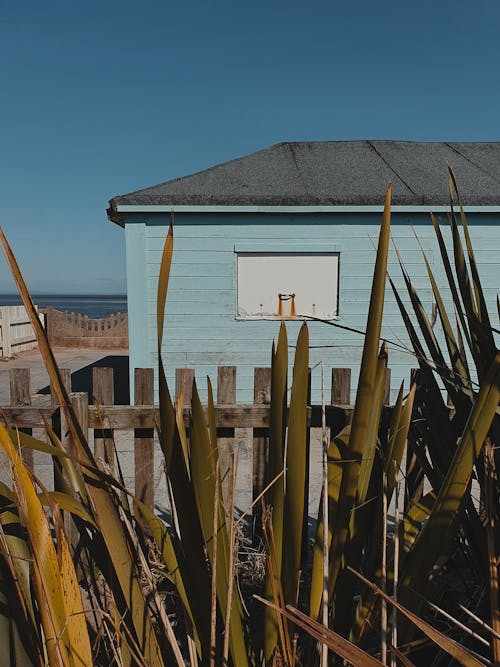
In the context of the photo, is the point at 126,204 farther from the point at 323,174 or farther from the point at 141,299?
the point at 323,174

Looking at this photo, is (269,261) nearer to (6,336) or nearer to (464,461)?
(464,461)

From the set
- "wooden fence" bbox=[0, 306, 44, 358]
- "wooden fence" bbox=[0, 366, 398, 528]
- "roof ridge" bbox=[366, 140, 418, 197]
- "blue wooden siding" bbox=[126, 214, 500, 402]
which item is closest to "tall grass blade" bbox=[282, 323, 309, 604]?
"wooden fence" bbox=[0, 366, 398, 528]

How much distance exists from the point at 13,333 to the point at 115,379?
6936 millimetres

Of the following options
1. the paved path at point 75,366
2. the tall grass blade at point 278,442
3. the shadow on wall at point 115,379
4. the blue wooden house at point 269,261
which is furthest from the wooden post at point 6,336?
the tall grass blade at point 278,442

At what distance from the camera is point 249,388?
7191 millimetres

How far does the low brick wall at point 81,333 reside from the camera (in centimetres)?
1872

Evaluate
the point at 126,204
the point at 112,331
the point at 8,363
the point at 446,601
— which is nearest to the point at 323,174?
the point at 126,204

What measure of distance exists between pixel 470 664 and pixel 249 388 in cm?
654

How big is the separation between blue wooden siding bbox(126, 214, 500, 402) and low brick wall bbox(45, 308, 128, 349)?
1234 centimetres

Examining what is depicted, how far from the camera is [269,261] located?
7141mm

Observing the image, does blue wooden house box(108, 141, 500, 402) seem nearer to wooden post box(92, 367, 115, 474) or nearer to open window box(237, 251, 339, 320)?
open window box(237, 251, 339, 320)

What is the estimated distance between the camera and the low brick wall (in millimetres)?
18719

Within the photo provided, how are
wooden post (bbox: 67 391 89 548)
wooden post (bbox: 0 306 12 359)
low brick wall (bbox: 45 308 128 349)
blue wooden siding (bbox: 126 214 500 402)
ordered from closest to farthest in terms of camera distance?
wooden post (bbox: 67 391 89 548), blue wooden siding (bbox: 126 214 500 402), wooden post (bbox: 0 306 12 359), low brick wall (bbox: 45 308 128 349)

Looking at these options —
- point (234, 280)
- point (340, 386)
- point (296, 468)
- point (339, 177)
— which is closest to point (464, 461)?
point (296, 468)
